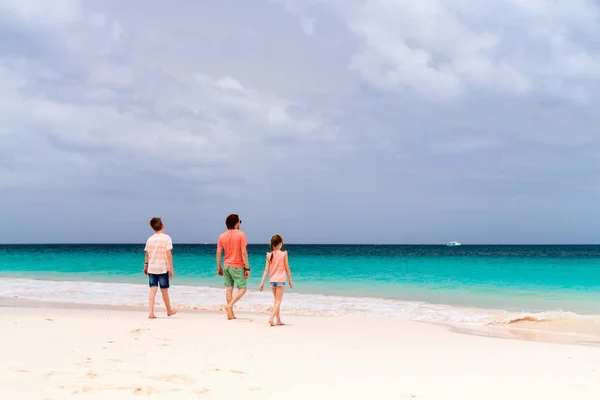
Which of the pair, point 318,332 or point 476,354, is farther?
point 318,332

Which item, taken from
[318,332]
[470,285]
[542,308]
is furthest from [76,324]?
[470,285]

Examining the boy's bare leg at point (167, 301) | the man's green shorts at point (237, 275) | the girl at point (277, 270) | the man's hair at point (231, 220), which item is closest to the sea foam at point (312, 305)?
the boy's bare leg at point (167, 301)

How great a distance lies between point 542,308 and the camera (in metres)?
15.4

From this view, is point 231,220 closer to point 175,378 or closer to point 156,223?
point 156,223

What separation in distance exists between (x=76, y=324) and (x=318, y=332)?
158 inches

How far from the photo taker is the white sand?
4.67m

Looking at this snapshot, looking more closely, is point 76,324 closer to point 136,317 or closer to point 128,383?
point 136,317

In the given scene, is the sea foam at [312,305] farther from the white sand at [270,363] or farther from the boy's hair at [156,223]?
the boy's hair at [156,223]

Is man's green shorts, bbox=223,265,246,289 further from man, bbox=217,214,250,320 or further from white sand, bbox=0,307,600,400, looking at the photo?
white sand, bbox=0,307,600,400

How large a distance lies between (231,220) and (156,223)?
1.42m

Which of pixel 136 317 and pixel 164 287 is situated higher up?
pixel 164 287

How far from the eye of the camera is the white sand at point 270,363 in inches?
184

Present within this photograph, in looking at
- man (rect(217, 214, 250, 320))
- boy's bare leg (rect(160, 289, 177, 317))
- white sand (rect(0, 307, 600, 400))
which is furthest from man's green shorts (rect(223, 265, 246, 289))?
boy's bare leg (rect(160, 289, 177, 317))

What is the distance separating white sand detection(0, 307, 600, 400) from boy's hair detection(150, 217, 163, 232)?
5.81 feet
